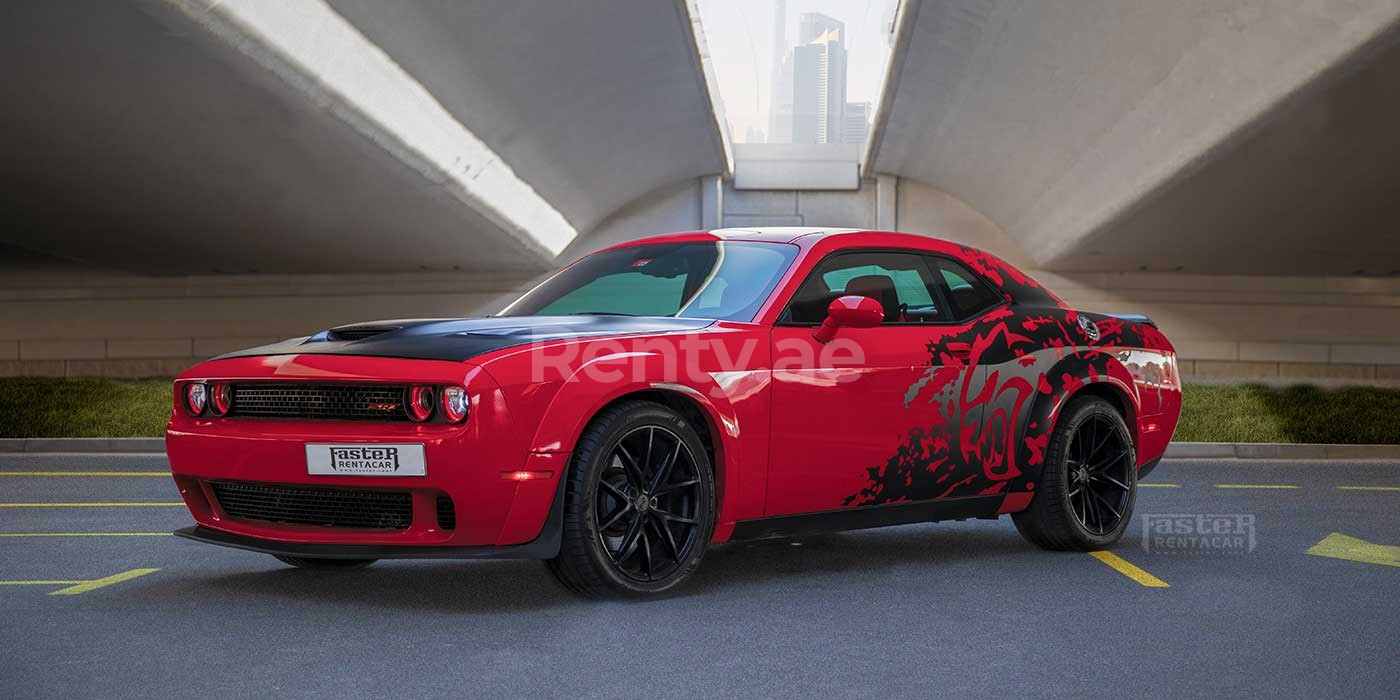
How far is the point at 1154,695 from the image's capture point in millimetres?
3971

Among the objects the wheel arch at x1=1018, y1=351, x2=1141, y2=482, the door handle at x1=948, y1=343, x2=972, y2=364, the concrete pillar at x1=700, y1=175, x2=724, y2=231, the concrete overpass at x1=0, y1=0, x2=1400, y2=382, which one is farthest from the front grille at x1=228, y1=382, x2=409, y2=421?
the concrete pillar at x1=700, y1=175, x2=724, y2=231

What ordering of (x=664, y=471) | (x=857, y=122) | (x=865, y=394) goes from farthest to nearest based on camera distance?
(x=857, y=122) < (x=865, y=394) < (x=664, y=471)

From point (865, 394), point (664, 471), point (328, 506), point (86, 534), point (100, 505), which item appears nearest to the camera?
point (328, 506)

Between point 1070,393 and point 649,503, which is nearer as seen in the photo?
point 649,503

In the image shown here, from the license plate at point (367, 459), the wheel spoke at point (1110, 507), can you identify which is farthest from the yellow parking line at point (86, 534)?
the wheel spoke at point (1110, 507)

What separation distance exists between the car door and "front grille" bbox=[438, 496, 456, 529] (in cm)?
133

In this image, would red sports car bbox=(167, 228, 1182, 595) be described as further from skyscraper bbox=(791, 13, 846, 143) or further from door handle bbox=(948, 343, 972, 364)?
skyscraper bbox=(791, 13, 846, 143)

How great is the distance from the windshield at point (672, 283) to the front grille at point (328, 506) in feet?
4.60

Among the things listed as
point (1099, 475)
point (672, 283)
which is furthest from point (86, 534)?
point (1099, 475)

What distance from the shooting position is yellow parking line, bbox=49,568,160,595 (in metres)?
5.64

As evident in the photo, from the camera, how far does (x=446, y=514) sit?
4879 millimetres

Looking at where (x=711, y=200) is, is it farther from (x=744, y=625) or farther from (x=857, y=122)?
(x=744, y=625)

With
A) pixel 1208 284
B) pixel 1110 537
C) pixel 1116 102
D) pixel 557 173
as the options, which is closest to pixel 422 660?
pixel 1110 537

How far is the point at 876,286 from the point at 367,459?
2440 mm
